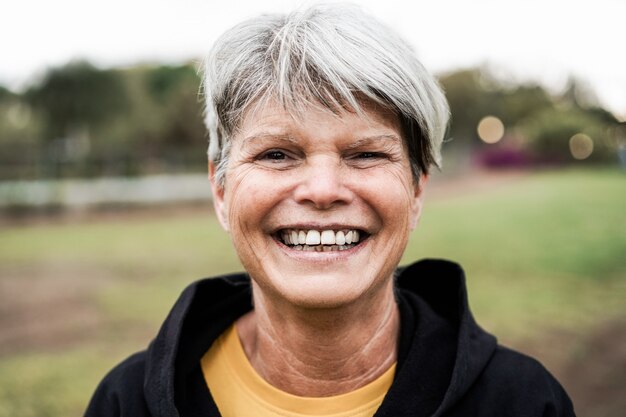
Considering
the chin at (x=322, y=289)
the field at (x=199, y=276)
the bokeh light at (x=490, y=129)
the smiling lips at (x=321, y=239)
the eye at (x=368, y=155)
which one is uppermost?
the eye at (x=368, y=155)

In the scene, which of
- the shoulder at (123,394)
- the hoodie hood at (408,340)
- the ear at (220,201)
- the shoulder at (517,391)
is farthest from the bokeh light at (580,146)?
the shoulder at (123,394)

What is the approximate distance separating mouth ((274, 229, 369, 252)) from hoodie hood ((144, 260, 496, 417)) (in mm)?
419

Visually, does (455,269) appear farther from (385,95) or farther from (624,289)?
(624,289)

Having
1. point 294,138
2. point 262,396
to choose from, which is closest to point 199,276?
point 262,396

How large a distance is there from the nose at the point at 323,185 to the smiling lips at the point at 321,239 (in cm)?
9

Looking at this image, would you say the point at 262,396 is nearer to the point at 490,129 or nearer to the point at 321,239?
the point at 321,239

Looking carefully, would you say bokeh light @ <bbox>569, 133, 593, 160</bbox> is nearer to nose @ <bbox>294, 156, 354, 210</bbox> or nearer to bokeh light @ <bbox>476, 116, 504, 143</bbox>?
bokeh light @ <bbox>476, 116, 504, 143</bbox>

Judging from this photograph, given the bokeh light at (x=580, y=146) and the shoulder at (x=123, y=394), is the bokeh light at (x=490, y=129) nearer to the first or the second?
the bokeh light at (x=580, y=146)

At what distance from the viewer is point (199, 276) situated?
10.4 meters

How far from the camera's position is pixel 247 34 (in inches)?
74.2

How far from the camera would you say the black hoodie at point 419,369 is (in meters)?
1.80

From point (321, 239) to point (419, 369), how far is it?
0.52m

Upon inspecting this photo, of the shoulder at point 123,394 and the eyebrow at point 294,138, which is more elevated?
the eyebrow at point 294,138

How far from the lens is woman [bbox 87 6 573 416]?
1.76 meters
